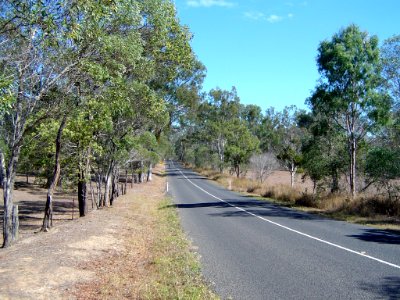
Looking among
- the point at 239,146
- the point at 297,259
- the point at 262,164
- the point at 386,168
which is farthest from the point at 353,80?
the point at 239,146

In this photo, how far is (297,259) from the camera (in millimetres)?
9508

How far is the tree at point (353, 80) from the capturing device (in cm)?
2308

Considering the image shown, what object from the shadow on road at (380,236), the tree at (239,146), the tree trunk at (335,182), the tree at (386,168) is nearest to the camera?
the shadow on road at (380,236)

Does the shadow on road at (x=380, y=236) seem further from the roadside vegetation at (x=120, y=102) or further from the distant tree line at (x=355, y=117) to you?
the distant tree line at (x=355, y=117)

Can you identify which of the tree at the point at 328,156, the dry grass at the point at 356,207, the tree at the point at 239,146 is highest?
the tree at the point at 239,146

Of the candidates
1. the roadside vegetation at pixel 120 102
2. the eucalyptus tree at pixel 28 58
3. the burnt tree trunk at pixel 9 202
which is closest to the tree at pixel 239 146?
the roadside vegetation at pixel 120 102

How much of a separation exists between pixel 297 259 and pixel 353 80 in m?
16.8

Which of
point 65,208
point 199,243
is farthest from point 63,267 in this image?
point 65,208

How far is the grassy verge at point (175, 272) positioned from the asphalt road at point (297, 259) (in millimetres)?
275

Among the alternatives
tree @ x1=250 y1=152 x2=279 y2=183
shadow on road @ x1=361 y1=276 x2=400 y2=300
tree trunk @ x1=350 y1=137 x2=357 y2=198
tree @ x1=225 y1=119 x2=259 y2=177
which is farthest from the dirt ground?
tree @ x1=225 y1=119 x2=259 y2=177

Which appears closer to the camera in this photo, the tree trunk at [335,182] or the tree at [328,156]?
the tree trunk at [335,182]

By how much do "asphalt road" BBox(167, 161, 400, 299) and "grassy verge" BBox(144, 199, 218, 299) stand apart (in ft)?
0.90

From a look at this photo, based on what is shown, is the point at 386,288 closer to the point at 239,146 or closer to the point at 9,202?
the point at 9,202

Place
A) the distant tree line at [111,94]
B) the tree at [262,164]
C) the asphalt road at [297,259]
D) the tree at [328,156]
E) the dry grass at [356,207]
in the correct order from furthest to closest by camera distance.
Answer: the tree at [262,164] → the tree at [328,156] → the dry grass at [356,207] → the distant tree line at [111,94] → the asphalt road at [297,259]
